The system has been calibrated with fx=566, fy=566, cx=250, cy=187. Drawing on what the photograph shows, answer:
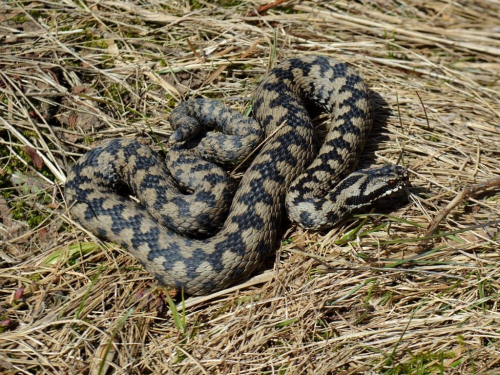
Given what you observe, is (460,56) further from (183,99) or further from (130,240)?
(130,240)

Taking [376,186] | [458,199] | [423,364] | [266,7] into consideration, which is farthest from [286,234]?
[266,7]

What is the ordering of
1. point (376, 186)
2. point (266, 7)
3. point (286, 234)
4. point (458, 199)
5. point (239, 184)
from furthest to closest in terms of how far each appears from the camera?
1. point (266, 7)
2. point (239, 184)
3. point (286, 234)
4. point (376, 186)
5. point (458, 199)

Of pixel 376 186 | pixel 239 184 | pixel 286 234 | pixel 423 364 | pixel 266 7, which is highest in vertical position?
pixel 266 7

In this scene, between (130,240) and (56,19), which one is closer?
(130,240)

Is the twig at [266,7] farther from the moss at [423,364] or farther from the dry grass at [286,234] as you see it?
the moss at [423,364]

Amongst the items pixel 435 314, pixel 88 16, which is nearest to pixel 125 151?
pixel 88 16

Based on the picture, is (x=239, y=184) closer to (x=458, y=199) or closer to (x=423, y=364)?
(x=458, y=199)
